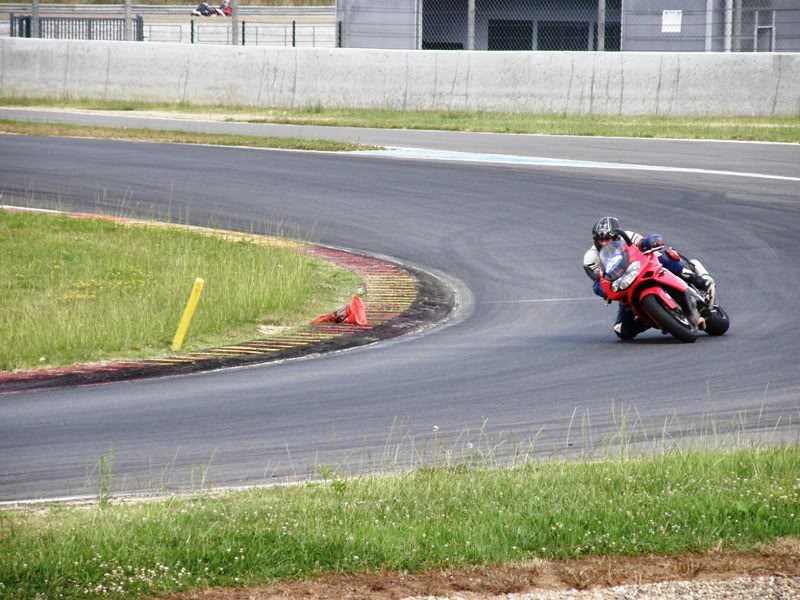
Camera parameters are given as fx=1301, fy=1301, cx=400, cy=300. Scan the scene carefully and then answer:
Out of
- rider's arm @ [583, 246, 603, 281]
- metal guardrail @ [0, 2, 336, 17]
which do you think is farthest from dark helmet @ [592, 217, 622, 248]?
metal guardrail @ [0, 2, 336, 17]

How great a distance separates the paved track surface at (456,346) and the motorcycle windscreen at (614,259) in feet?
2.13

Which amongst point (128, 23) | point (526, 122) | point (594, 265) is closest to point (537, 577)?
point (594, 265)

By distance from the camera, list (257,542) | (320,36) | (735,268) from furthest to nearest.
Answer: (320,36) < (735,268) < (257,542)

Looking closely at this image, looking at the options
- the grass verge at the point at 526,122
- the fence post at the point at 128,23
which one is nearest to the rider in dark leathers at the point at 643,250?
the grass verge at the point at 526,122

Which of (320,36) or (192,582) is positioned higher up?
(320,36)

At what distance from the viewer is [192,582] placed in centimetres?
541

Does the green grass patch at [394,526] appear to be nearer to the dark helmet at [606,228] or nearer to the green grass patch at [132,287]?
the dark helmet at [606,228]

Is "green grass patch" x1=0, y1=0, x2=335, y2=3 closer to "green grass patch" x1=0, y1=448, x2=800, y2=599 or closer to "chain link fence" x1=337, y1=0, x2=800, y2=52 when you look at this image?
"chain link fence" x1=337, y1=0, x2=800, y2=52

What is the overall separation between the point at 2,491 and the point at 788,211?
43.3ft

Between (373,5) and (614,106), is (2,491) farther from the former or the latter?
(373,5)

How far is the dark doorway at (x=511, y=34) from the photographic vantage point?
4025cm

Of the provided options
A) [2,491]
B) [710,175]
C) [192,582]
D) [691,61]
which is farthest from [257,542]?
[691,61]

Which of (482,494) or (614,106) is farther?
(614,106)

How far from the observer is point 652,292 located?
1093 centimetres
